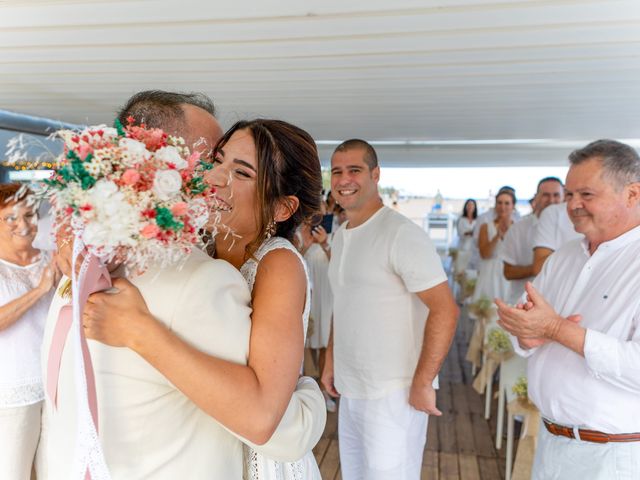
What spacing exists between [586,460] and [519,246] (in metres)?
2.82

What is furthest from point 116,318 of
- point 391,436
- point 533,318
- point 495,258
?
point 495,258

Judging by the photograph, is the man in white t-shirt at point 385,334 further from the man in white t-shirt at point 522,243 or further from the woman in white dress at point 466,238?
the woman in white dress at point 466,238

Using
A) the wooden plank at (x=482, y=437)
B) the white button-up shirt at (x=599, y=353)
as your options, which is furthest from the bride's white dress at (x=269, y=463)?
the wooden plank at (x=482, y=437)

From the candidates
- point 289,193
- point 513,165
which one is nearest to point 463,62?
point 289,193

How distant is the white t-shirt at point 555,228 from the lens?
3893 mm

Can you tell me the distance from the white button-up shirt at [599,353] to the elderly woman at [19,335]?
7.74 ft

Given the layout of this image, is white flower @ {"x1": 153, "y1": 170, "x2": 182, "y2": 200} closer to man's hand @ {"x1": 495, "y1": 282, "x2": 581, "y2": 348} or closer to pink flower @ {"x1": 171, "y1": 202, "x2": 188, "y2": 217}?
pink flower @ {"x1": 171, "y1": 202, "x2": 188, "y2": 217}

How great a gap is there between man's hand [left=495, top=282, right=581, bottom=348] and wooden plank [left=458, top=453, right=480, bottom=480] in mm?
1987

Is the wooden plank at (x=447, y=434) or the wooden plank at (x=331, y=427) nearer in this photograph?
the wooden plank at (x=447, y=434)

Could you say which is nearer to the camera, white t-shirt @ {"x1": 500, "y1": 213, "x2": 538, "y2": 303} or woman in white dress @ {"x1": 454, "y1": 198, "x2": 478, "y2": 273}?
white t-shirt @ {"x1": 500, "y1": 213, "x2": 538, "y2": 303}

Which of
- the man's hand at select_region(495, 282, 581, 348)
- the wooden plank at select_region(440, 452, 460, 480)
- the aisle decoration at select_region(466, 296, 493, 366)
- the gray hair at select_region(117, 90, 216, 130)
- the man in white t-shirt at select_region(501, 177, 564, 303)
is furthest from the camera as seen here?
the aisle decoration at select_region(466, 296, 493, 366)

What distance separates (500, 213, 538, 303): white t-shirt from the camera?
4.45 metres

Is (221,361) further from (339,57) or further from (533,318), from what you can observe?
(339,57)

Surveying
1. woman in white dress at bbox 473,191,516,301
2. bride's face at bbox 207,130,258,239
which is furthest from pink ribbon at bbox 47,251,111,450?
woman in white dress at bbox 473,191,516,301
